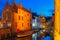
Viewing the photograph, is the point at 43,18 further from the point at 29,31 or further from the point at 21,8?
the point at 21,8

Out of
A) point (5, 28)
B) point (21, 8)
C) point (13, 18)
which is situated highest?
point (21, 8)

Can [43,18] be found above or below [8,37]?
above

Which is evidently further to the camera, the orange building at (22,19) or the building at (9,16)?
the orange building at (22,19)

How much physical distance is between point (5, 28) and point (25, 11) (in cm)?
78

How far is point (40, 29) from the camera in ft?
13.4

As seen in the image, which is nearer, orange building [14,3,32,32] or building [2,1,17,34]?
building [2,1,17,34]

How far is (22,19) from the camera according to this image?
4855 millimetres

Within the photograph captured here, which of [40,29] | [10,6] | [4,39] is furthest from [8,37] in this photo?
[40,29]

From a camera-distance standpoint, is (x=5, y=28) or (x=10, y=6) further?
(x=10, y=6)

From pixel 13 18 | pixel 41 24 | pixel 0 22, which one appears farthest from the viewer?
pixel 13 18

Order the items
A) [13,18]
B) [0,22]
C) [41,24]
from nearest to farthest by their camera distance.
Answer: [41,24], [0,22], [13,18]

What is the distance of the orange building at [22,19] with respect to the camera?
4.64m

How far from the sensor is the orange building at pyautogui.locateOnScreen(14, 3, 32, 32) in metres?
4.64

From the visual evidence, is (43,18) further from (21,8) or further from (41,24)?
(21,8)
